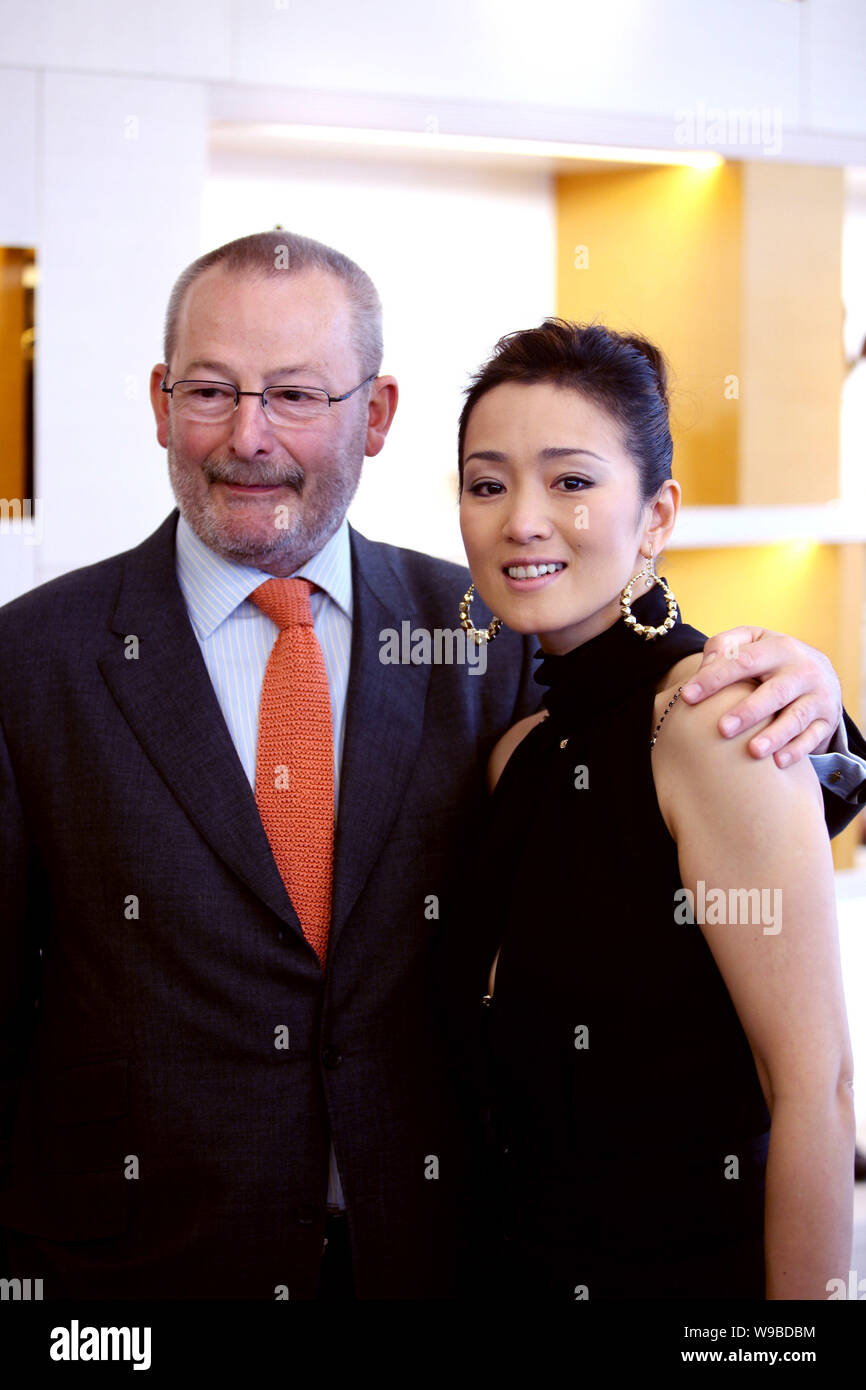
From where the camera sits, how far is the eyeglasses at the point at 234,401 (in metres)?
1.57

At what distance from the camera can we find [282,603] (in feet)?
5.24

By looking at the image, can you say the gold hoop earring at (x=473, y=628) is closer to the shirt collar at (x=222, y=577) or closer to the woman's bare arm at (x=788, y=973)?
the shirt collar at (x=222, y=577)

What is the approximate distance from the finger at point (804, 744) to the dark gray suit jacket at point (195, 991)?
0.48 metres

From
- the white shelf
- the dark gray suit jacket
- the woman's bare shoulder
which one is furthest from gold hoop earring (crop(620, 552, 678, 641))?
the white shelf

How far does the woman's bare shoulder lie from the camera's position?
1.63 metres

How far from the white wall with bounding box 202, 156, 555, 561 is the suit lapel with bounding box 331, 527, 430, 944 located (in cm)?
102

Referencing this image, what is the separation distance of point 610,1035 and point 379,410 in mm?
863

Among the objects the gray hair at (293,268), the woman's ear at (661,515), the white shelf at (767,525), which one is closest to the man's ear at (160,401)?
the gray hair at (293,268)

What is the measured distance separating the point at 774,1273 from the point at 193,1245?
65cm

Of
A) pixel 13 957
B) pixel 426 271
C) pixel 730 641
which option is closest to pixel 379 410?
pixel 730 641

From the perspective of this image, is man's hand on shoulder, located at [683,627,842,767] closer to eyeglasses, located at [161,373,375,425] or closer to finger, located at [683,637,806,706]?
finger, located at [683,637,806,706]

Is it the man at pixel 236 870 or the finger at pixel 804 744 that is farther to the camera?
the man at pixel 236 870

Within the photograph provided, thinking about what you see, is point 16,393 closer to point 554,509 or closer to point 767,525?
point 554,509
